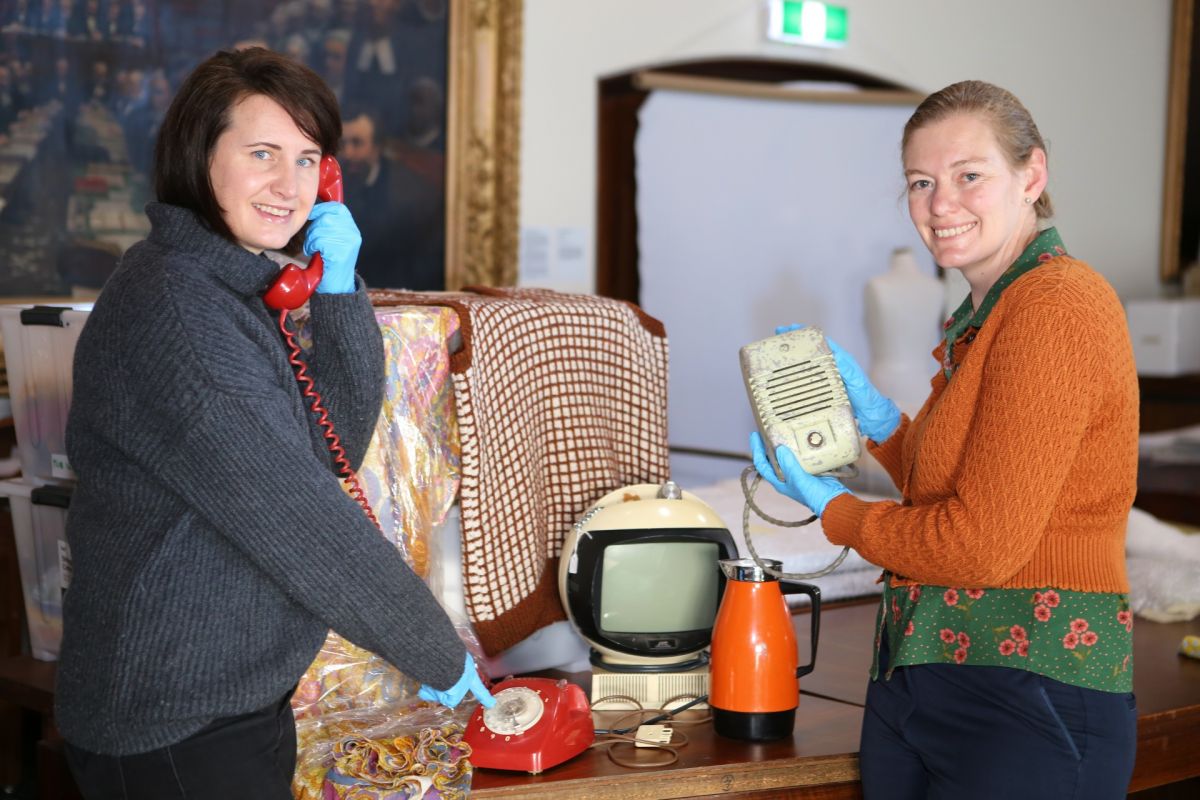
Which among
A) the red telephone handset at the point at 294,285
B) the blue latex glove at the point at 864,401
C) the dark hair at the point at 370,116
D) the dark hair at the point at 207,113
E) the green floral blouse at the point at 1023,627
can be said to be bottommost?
the green floral blouse at the point at 1023,627

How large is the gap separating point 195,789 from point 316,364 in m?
0.55

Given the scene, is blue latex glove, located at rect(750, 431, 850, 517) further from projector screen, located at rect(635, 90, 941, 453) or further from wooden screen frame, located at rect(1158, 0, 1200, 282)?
wooden screen frame, located at rect(1158, 0, 1200, 282)

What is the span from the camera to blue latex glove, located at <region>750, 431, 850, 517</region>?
1779 mm

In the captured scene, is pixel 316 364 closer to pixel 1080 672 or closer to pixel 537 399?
pixel 537 399

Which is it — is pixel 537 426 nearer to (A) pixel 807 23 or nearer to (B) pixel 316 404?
(B) pixel 316 404

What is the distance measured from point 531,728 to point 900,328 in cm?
306

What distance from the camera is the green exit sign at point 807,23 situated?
4754 mm

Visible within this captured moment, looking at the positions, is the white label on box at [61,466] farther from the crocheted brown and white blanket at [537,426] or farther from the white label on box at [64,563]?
the crocheted brown and white blanket at [537,426]

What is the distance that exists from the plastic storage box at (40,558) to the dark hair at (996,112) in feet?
4.99

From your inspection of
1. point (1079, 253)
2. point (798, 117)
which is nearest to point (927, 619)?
point (798, 117)

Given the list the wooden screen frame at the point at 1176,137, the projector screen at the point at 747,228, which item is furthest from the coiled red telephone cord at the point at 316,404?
the wooden screen frame at the point at 1176,137

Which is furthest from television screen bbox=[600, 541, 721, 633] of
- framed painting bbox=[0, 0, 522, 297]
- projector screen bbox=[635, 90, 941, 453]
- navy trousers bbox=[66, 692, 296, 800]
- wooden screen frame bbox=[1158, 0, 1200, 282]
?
wooden screen frame bbox=[1158, 0, 1200, 282]

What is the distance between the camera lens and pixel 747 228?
4.81 m

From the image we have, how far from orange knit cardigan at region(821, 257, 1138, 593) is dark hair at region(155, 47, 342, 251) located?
0.85 meters
